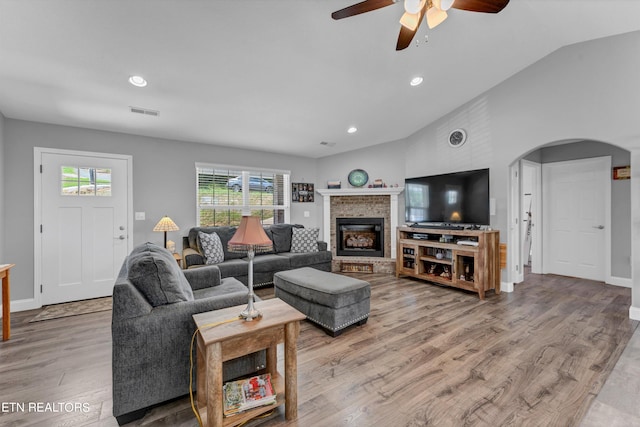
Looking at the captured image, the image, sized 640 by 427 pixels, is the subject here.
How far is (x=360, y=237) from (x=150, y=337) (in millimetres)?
4488

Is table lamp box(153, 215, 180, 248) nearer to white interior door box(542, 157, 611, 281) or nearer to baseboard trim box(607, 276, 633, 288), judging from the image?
white interior door box(542, 157, 611, 281)

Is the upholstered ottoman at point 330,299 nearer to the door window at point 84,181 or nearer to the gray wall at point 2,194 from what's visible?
the door window at point 84,181

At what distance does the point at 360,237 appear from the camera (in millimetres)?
5645

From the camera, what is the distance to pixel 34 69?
7.88ft

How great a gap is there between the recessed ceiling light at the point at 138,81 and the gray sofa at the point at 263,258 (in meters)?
2.17

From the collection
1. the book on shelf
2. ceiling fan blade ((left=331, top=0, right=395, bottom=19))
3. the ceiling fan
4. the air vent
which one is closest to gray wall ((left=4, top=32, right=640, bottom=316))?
the air vent

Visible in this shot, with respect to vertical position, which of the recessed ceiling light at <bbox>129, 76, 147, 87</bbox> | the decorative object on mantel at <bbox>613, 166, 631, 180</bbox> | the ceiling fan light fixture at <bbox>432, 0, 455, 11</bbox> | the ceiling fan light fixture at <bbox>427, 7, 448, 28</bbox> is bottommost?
the decorative object on mantel at <bbox>613, 166, 631, 180</bbox>

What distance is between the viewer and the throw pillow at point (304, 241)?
188 inches

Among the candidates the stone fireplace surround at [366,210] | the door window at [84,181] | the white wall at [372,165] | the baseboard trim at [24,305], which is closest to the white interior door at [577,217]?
the white wall at [372,165]

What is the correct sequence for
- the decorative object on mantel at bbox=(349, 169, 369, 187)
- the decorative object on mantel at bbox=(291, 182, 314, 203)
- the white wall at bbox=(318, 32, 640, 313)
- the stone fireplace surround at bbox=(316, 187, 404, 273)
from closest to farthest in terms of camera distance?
the white wall at bbox=(318, 32, 640, 313)
the stone fireplace surround at bbox=(316, 187, 404, 273)
the decorative object on mantel at bbox=(349, 169, 369, 187)
the decorative object on mantel at bbox=(291, 182, 314, 203)

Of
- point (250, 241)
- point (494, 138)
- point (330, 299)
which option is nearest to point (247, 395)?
point (250, 241)

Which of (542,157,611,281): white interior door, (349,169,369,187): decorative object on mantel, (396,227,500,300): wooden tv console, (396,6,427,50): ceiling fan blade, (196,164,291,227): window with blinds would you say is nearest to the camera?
(396,6,427,50): ceiling fan blade

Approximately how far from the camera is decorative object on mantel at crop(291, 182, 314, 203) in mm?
5727

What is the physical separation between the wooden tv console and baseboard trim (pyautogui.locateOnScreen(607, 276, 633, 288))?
79.6 inches
